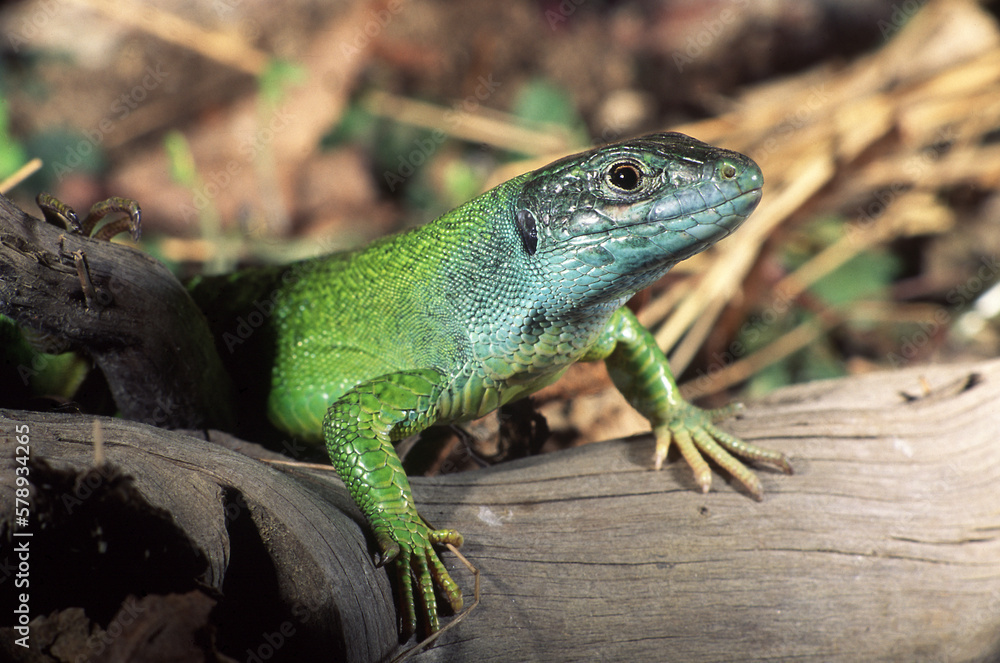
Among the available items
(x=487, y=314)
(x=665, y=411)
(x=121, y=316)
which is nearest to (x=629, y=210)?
(x=487, y=314)

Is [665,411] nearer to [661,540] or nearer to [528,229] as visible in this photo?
[661,540]

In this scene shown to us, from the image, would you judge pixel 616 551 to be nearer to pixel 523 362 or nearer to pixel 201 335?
pixel 523 362

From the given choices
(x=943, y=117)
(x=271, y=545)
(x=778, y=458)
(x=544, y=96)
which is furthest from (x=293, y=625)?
(x=943, y=117)

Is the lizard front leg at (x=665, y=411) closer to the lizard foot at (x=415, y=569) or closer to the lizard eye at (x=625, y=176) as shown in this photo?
the lizard eye at (x=625, y=176)

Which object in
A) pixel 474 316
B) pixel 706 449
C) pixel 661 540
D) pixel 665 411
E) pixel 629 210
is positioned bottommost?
pixel 661 540

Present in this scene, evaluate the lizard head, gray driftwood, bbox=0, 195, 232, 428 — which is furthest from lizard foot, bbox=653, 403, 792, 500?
gray driftwood, bbox=0, 195, 232, 428

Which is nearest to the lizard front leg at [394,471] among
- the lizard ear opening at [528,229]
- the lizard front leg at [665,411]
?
the lizard ear opening at [528,229]
